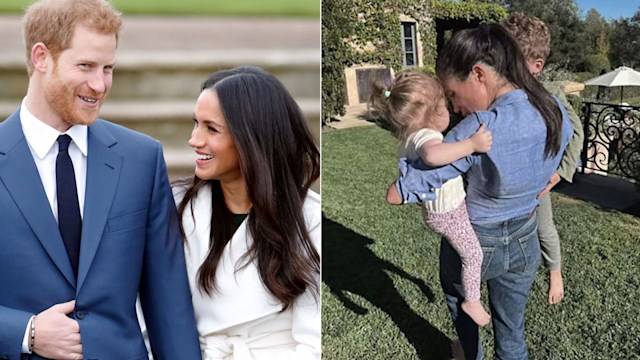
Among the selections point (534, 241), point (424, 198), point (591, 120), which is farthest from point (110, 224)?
point (591, 120)

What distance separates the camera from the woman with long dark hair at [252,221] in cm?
158

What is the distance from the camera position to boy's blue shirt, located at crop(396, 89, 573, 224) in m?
1.73

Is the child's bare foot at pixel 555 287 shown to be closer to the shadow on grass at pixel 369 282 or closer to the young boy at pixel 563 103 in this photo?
the young boy at pixel 563 103

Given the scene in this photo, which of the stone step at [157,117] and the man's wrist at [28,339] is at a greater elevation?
the stone step at [157,117]

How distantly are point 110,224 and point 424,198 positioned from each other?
795 mm

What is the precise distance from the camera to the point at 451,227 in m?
1.85

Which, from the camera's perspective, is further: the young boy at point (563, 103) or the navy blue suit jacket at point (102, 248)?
the young boy at point (563, 103)

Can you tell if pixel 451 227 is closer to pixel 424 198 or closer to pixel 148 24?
pixel 424 198

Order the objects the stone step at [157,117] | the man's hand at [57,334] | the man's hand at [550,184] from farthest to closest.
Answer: the man's hand at [550,184]
the stone step at [157,117]
the man's hand at [57,334]

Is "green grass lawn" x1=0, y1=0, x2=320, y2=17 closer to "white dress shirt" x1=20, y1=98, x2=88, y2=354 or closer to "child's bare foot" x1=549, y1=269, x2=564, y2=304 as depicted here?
"white dress shirt" x1=20, y1=98, x2=88, y2=354

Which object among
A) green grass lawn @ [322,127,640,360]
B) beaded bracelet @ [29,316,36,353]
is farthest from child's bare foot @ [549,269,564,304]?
beaded bracelet @ [29,316,36,353]

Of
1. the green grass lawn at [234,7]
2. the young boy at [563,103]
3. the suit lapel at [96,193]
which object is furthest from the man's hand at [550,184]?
the suit lapel at [96,193]

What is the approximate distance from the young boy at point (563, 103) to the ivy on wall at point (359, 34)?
0.24 meters

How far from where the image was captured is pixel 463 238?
1854 mm
